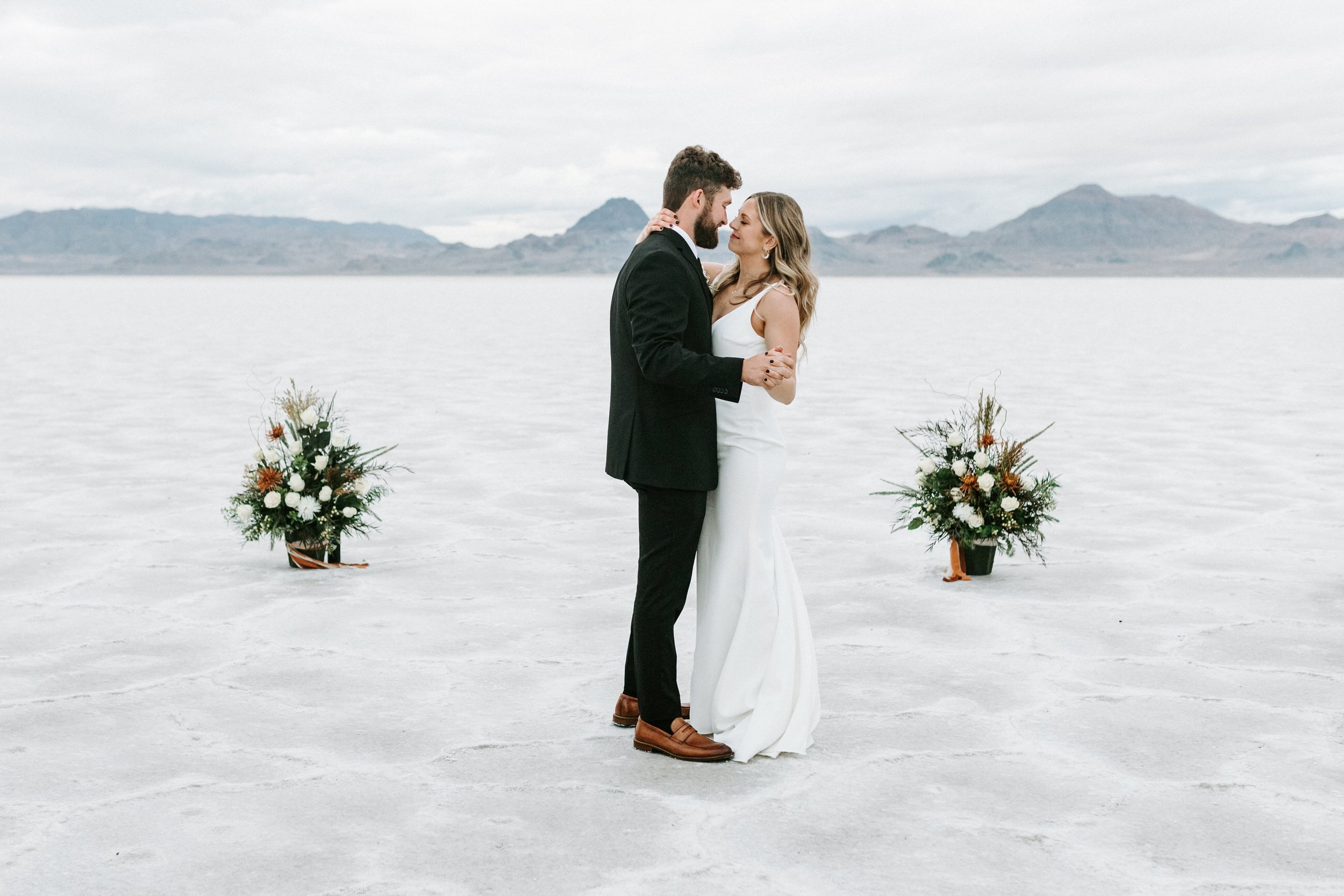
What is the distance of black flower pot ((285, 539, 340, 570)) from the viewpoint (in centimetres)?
707

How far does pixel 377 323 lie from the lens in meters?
45.2

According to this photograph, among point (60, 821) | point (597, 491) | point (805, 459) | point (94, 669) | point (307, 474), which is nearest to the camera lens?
point (60, 821)

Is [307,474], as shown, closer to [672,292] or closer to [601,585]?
[601,585]

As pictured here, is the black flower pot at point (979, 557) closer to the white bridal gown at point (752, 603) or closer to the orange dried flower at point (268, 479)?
the white bridal gown at point (752, 603)

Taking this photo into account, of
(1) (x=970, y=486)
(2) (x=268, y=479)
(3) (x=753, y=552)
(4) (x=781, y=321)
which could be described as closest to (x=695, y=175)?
(4) (x=781, y=321)

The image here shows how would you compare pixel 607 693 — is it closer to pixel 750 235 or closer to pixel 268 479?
pixel 750 235

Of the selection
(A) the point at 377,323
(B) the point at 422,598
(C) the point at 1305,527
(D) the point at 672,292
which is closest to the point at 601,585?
(B) the point at 422,598

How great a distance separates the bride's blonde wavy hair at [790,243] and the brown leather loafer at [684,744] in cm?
133

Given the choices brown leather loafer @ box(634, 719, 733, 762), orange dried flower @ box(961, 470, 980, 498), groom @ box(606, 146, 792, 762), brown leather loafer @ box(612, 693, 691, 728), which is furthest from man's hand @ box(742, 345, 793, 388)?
orange dried flower @ box(961, 470, 980, 498)

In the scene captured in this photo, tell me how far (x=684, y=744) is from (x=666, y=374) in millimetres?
1242

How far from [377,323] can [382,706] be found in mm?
41667

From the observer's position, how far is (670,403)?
4.21 meters

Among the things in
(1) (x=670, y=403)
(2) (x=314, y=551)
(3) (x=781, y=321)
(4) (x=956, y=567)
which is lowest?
(2) (x=314, y=551)

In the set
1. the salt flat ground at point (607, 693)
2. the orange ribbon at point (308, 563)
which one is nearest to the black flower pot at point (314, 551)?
the orange ribbon at point (308, 563)
